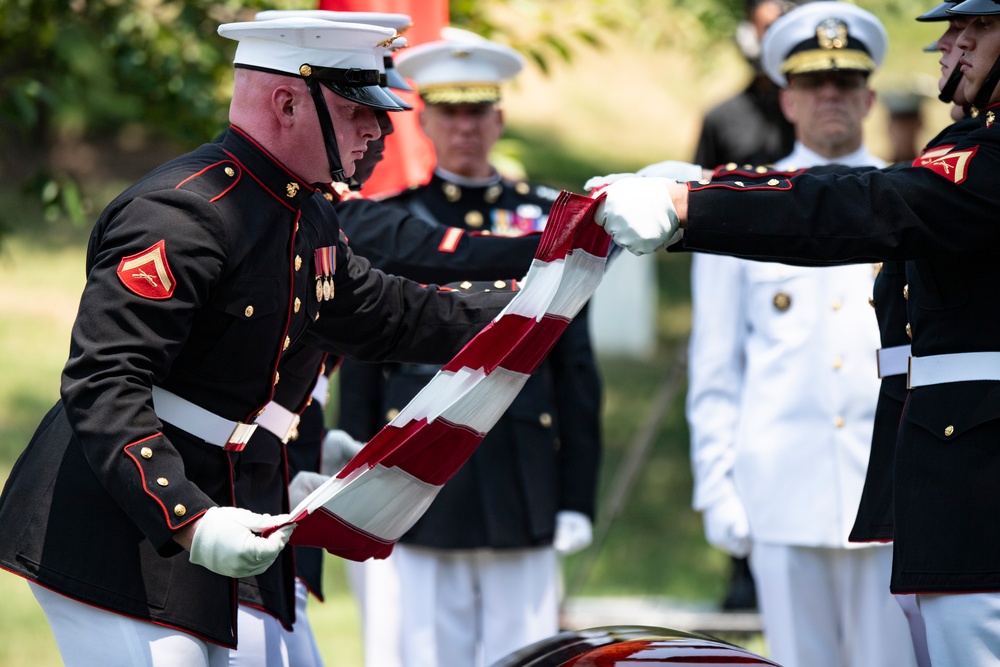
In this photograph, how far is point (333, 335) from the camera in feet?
10.9

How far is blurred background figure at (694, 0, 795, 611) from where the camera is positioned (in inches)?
258

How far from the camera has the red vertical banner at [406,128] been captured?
215 inches

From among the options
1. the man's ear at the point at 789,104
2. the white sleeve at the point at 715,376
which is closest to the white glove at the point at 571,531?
the white sleeve at the point at 715,376

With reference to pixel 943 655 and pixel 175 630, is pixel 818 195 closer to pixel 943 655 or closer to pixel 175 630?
pixel 943 655

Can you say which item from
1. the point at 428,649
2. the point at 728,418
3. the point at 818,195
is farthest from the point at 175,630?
the point at 728,418

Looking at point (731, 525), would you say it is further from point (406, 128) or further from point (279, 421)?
point (406, 128)

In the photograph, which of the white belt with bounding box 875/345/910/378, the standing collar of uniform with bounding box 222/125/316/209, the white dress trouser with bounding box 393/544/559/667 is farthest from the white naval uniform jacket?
the standing collar of uniform with bounding box 222/125/316/209

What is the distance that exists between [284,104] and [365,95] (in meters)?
0.17

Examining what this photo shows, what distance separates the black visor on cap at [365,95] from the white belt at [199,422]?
698mm

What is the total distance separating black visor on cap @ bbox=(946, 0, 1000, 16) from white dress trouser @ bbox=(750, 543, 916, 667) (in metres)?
1.67

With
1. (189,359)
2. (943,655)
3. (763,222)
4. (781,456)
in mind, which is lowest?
(943,655)

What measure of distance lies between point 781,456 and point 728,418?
33cm

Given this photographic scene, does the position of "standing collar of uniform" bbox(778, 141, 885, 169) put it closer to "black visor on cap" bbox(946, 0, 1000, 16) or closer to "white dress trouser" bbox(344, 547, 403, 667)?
"black visor on cap" bbox(946, 0, 1000, 16)

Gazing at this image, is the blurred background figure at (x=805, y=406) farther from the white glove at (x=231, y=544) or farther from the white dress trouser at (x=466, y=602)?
the white glove at (x=231, y=544)
